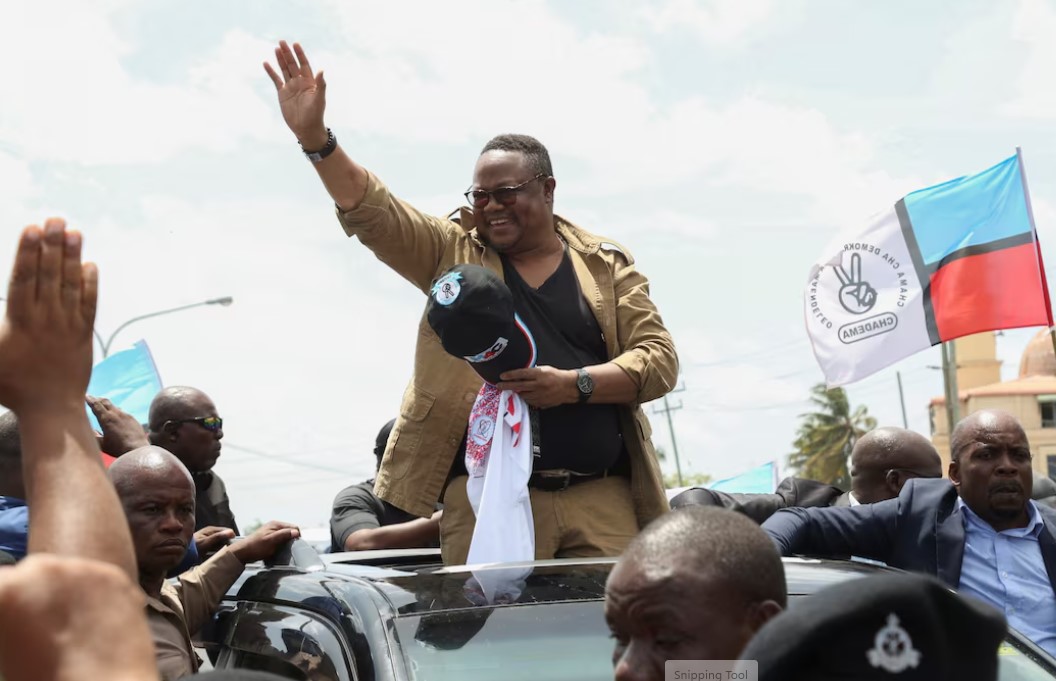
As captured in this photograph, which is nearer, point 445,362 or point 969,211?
point 445,362

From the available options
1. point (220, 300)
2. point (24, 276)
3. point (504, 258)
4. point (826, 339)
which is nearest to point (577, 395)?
point (504, 258)

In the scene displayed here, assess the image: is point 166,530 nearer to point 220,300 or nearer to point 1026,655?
point 1026,655

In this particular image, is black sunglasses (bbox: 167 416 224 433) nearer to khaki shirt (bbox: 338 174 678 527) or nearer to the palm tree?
khaki shirt (bbox: 338 174 678 527)

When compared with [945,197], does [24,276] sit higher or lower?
lower

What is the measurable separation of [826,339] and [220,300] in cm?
1566

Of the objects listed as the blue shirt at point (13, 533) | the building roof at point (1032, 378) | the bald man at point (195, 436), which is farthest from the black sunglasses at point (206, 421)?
the building roof at point (1032, 378)

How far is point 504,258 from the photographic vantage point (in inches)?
175

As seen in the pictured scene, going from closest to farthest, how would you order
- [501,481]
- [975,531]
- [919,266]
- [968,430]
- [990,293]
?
[501,481] < [975,531] < [968,430] < [990,293] < [919,266]

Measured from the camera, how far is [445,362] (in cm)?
436

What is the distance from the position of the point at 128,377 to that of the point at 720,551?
7511 millimetres

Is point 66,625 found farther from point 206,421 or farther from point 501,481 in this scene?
point 206,421

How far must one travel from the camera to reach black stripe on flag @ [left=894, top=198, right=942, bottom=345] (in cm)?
904

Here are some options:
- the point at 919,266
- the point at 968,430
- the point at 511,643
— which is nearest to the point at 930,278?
the point at 919,266

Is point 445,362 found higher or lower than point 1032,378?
higher
